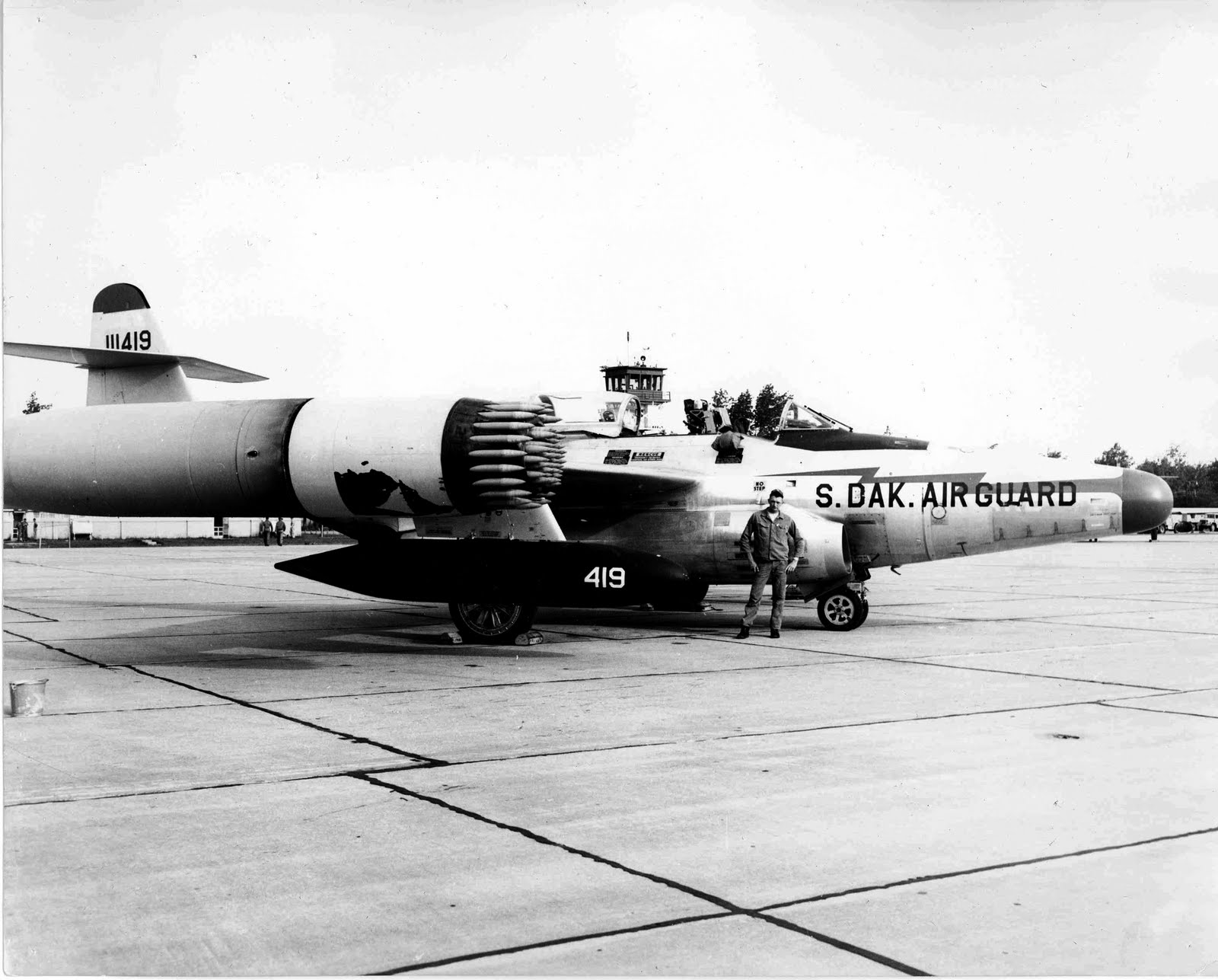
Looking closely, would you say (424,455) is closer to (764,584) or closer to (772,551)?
(772,551)

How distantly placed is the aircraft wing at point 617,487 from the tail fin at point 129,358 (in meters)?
3.70

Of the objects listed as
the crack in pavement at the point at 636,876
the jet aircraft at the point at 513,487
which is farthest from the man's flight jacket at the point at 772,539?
the crack in pavement at the point at 636,876

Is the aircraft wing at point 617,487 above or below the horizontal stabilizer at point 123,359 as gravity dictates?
below

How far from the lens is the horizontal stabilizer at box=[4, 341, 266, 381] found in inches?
450

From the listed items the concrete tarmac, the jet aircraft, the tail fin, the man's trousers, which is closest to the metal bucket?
the concrete tarmac

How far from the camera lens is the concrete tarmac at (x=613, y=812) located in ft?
12.1

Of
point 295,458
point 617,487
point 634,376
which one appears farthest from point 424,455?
point 634,376

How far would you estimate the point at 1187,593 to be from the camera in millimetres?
19297

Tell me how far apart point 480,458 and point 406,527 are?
73.6 inches

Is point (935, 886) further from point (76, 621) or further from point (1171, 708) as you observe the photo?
point (76, 621)

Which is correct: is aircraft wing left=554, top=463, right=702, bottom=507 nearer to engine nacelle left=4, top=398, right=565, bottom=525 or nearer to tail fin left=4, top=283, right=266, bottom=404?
engine nacelle left=4, top=398, right=565, bottom=525

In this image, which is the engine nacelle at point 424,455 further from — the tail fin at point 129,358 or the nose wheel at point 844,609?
the nose wheel at point 844,609

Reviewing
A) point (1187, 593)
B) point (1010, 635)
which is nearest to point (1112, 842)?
point (1010, 635)

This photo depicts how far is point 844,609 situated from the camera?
44.1ft
